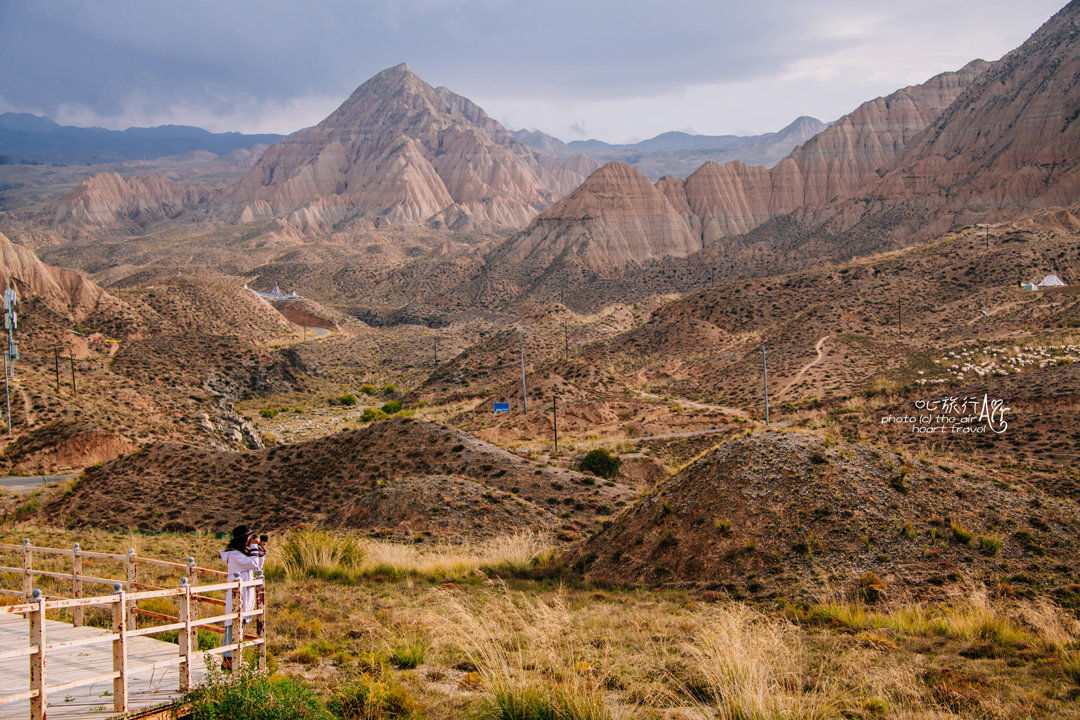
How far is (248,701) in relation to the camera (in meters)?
7.57

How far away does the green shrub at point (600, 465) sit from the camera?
37719 millimetres

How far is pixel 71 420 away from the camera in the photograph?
50.4m

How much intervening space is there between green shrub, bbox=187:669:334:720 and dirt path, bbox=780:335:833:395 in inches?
2085

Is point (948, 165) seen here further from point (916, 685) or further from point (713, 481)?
point (916, 685)

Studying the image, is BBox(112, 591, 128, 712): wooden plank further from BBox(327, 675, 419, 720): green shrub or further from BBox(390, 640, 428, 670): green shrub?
BBox(390, 640, 428, 670): green shrub

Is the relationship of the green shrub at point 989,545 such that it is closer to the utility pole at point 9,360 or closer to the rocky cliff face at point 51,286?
the utility pole at point 9,360

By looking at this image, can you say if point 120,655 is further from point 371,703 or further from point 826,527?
point 826,527

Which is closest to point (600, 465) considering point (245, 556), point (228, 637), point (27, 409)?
point (245, 556)

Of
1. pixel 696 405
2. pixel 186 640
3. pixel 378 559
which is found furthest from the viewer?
pixel 696 405

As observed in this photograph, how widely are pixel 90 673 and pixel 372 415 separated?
61142mm

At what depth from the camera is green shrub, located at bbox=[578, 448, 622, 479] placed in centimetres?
3772

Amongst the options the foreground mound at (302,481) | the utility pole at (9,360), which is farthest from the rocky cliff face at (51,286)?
the foreground mound at (302,481)

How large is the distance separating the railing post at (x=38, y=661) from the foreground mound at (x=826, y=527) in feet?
39.3

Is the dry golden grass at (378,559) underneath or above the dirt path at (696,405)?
underneath
